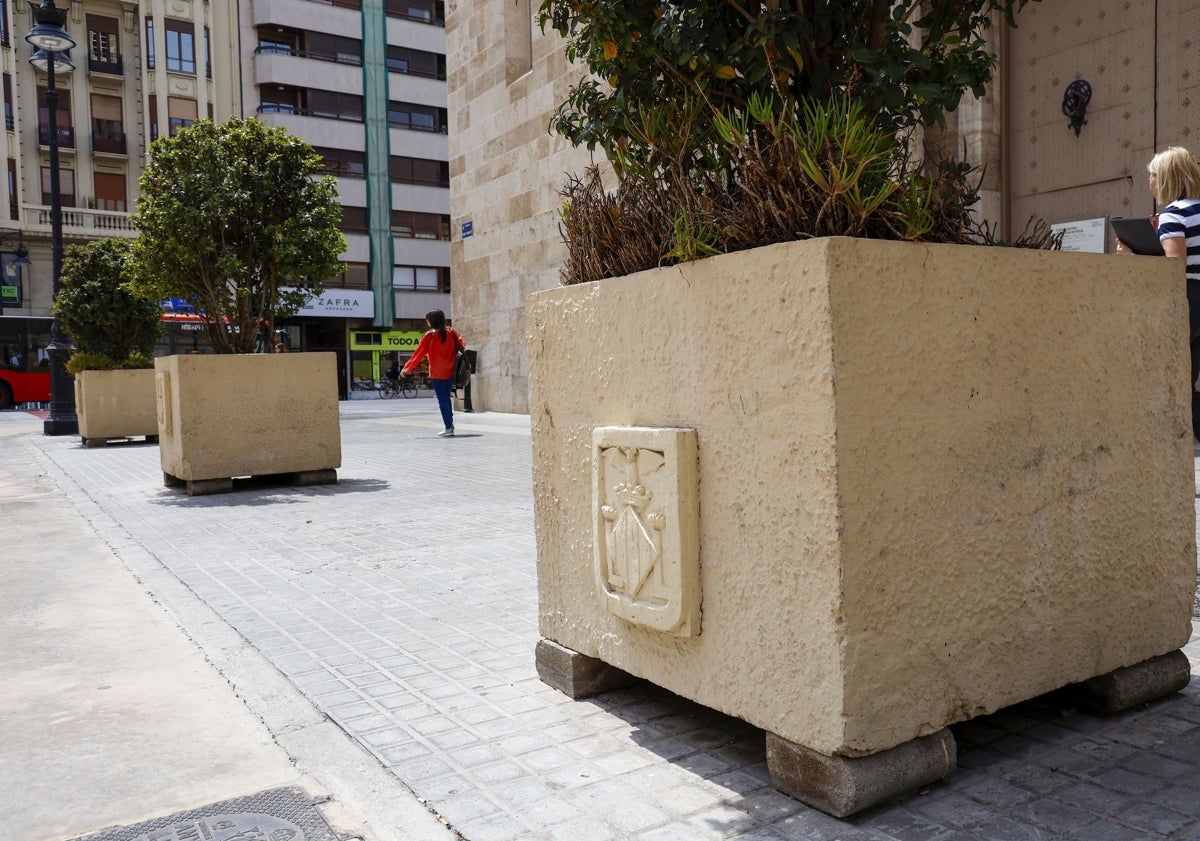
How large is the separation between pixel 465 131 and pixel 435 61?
29.2 metres

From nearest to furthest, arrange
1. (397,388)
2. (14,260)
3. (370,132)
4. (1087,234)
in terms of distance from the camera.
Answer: (1087,234)
(14,260)
(397,388)
(370,132)

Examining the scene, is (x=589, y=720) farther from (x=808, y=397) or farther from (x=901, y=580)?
(x=808, y=397)

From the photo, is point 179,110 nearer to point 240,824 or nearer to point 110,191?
point 110,191

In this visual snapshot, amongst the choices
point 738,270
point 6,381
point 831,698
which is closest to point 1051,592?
point 831,698

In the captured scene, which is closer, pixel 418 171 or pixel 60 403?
pixel 60 403

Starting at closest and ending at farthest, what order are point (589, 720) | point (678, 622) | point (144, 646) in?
point (678, 622) → point (589, 720) → point (144, 646)

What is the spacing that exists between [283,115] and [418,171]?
650cm

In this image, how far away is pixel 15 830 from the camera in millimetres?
2455

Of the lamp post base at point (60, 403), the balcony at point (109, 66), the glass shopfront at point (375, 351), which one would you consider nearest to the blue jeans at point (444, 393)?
the lamp post base at point (60, 403)

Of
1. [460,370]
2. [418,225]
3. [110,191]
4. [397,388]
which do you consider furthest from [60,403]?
[418,225]

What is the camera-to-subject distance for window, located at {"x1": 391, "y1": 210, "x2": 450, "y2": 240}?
45719mm

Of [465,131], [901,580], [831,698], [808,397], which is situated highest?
[465,131]

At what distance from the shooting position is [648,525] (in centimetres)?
279

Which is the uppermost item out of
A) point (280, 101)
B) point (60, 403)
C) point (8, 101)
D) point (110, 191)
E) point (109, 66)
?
point (109, 66)
